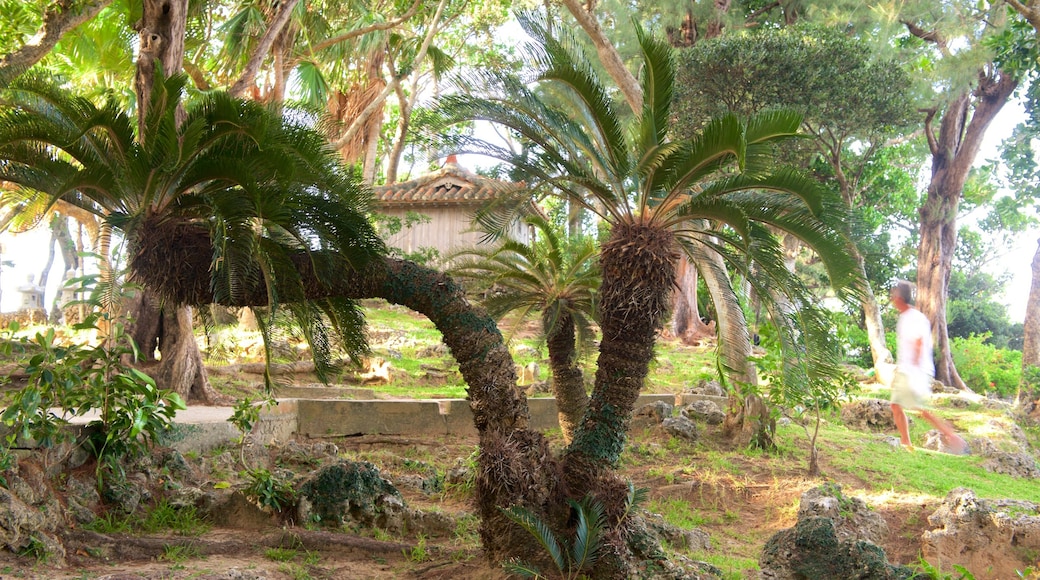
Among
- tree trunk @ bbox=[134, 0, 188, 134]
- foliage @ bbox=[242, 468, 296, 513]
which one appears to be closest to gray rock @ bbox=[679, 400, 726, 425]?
foliage @ bbox=[242, 468, 296, 513]

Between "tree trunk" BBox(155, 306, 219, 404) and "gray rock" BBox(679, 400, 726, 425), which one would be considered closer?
"tree trunk" BBox(155, 306, 219, 404)

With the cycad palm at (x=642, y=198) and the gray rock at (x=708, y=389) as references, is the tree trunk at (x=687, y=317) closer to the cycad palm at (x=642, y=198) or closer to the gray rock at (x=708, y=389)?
the gray rock at (x=708, y=389)

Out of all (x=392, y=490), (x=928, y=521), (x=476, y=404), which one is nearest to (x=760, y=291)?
(x=476, y=404)

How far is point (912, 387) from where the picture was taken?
8.69m

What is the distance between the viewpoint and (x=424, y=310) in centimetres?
728

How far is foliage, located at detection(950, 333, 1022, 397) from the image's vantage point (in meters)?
22.8

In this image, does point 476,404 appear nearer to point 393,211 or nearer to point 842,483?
point 842,483

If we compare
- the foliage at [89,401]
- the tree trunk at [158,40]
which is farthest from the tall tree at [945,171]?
the foliage at [89,401]

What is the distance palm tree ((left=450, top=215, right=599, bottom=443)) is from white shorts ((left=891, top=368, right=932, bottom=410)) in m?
3.48

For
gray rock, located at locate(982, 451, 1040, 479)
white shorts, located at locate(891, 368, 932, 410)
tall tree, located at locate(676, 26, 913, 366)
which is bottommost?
gray rock, located at locate(982, 451, 1040, 479)

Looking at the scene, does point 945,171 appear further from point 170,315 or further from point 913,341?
point 170,315

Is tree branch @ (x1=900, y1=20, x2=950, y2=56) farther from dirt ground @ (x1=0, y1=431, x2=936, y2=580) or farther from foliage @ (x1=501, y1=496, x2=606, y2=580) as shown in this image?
foliage @ (x1=501, y1=496, x2=606, y2=580)

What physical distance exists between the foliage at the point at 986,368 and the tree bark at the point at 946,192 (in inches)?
86.3

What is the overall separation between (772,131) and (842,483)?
5.84 m
